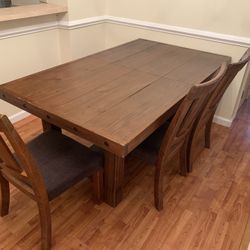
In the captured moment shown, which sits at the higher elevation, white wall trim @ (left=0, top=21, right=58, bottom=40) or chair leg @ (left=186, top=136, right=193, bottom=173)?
white wall trim @ (left=0, top=21, right=58, bottom=40)

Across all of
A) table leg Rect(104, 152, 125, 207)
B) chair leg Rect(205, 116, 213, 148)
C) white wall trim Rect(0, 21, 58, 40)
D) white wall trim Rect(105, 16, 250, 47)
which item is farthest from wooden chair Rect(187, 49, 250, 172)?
white wall trim Rect(0, 21, 58, 40)

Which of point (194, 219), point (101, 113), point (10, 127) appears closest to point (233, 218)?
point (194, 219)

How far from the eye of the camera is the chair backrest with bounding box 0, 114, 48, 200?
92 centimetres

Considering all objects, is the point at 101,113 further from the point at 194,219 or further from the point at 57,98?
the point at 194,219

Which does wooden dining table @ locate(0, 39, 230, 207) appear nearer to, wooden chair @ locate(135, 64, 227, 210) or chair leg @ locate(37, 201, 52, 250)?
wooden chair @ locate(135, 64, 227, 210)

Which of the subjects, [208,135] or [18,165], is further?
[208,135]

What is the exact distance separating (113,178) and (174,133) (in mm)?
461

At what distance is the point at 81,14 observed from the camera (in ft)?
8.19

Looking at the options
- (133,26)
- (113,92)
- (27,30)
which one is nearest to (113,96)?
(113,92)

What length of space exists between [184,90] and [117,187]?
71cm

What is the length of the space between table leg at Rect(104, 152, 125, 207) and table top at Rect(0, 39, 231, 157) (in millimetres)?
268

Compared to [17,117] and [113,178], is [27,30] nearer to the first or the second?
[17,117]

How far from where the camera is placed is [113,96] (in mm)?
1478

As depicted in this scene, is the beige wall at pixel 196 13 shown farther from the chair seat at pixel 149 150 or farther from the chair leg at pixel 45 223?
the chair leg at pixel 45 223
